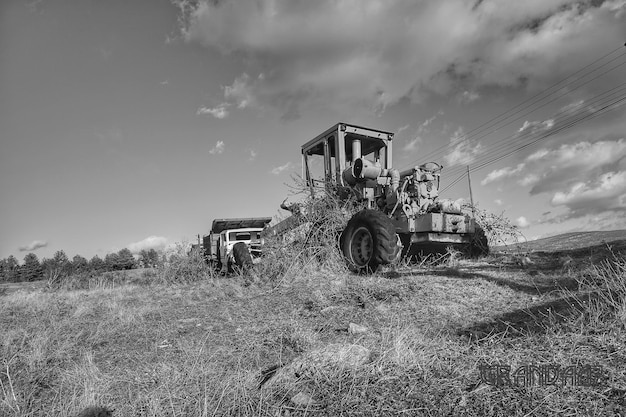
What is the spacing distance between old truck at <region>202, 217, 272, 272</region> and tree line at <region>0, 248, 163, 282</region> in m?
1.85

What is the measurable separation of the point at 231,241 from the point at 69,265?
6.43 m

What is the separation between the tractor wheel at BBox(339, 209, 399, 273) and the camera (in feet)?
19.1

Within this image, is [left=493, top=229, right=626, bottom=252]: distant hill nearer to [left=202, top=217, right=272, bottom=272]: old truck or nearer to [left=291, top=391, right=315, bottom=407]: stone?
[left=291, top=391, right=315, bottom=407]: stone

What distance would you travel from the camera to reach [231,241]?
1299 cm

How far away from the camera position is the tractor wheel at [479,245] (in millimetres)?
7346

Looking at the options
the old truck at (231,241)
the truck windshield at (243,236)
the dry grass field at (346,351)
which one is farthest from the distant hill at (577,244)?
the truck windshield at (243,236)

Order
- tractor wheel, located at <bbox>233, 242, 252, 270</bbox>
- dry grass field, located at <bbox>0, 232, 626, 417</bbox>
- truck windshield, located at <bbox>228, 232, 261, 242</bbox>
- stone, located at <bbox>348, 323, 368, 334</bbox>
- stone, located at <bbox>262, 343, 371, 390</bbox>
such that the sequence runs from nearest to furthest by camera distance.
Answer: dry grass field, located at <bbox>0, 232, 626, 417</bbox> → stone, located at <bbox>262, 343, 371, 390</bbox> → stone, located at <bbox>348, 323, 368, 334</bbox> → tractor wheel, located at <bbox>233, 242, 252, 270</bbox> → truck windshield, located at <bbox>228, 232, 261, 242</bbox>

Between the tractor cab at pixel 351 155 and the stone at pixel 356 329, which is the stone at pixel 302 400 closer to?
the stone at pixel 356 329

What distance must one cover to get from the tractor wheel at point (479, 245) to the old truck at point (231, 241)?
18.3 ft

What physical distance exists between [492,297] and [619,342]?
1.80m

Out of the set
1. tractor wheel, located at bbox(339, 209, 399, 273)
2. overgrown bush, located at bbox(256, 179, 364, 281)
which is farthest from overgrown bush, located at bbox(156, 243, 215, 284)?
tractor wheel, located at bbox(339, 209, 399, 273)

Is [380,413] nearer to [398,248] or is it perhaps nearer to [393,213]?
[398,248]

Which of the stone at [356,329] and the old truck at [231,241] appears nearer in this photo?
the stone at [356,329]

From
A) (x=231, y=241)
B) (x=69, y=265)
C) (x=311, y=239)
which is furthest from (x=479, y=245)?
(x=69, y=265)
